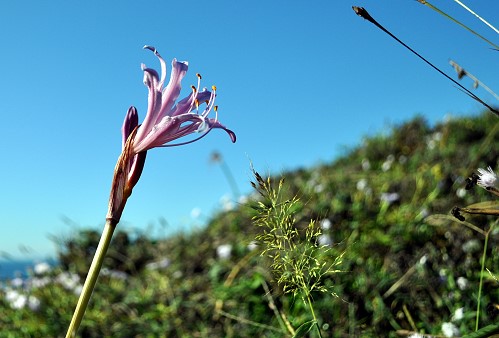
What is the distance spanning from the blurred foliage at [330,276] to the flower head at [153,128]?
0.22 meters

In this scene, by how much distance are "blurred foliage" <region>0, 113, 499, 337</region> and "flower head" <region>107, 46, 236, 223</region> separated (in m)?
0.22

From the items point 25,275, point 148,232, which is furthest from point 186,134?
point 148,232

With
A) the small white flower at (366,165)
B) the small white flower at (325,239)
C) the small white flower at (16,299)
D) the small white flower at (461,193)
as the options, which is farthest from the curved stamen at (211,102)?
the small white flower at (366,165)

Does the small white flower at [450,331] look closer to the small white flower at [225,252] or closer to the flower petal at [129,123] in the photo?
the flower petal at [129,123]

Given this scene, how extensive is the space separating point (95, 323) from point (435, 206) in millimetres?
2179

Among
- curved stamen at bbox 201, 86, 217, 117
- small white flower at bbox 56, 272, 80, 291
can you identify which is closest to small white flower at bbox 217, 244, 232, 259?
small white flower at bbox 56, 272, 80, 291

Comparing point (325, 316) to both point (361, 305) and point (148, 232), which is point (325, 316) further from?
point (148, 232)

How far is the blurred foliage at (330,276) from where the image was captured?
2422 mm

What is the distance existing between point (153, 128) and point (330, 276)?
6.21 feet

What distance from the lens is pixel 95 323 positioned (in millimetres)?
3447

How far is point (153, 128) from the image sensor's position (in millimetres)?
1123

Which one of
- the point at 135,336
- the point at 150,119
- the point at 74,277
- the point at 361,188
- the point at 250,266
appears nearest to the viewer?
the point at 150,119

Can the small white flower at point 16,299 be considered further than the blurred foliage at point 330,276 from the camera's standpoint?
Yes

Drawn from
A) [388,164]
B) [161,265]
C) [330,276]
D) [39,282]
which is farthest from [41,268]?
[388,164]
